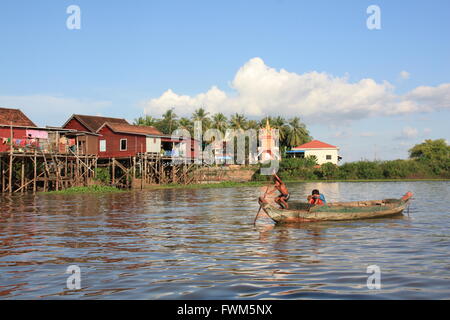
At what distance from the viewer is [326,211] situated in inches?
624

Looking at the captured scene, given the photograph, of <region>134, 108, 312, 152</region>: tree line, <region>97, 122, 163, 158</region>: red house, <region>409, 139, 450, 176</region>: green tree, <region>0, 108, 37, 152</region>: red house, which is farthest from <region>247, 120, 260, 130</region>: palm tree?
<region>0, 108, 37, 152</region>: red house

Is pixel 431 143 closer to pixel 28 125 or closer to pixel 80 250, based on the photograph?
pixel 28 125

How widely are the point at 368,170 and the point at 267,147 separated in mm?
14470

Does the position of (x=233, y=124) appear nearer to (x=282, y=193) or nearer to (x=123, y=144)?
(x=123, y=144)

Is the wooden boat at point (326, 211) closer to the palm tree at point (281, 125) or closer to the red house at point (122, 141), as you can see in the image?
the red house at point (122, 141)

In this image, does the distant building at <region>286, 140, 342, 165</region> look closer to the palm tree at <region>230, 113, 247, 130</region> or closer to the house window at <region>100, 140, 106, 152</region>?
the palm tree at <region>230, 113, 247, 130</region>

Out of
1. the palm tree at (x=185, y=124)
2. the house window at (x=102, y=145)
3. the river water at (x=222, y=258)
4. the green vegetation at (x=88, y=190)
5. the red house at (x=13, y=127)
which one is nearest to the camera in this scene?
the river water at (x=222, y=258)

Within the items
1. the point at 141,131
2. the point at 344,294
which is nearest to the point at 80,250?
the point at 344,294

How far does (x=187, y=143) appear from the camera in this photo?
45844 mm

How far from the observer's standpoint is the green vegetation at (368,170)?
5809cm

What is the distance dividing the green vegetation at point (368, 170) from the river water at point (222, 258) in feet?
134

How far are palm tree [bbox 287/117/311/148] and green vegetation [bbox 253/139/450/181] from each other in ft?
34.8

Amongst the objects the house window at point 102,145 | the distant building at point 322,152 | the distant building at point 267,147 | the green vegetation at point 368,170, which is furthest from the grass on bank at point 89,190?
the distant building at point 322,152
